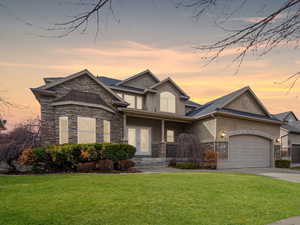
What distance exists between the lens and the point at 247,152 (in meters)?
16.2

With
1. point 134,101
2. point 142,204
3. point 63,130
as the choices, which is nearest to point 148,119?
point 134,101

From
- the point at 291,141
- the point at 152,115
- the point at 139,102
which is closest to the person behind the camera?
the point at 152,115

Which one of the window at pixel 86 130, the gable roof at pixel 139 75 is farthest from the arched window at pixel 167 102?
the window at pixel 86 130

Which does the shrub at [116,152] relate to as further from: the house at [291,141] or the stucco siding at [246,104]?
the house at [291,141]

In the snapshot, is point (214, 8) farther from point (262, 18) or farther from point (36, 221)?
point (36, 221)

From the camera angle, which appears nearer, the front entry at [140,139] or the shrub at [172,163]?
the shrub at [172,163]

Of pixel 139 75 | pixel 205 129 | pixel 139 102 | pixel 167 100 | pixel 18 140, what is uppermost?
pixel 139 75

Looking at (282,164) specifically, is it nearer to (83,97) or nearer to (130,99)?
(130,99)

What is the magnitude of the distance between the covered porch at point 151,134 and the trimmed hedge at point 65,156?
483 centimetres

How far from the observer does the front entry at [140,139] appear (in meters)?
16.6

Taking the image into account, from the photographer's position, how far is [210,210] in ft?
14.0

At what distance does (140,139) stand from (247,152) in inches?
346

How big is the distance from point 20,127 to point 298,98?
40.1 feet

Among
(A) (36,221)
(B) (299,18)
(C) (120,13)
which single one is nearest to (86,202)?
(A) (36,221)
